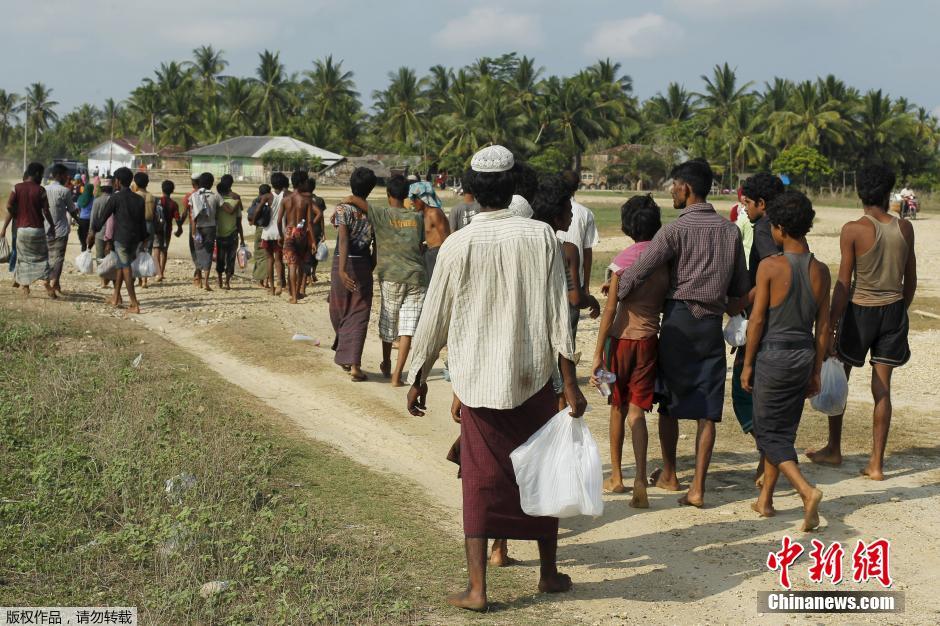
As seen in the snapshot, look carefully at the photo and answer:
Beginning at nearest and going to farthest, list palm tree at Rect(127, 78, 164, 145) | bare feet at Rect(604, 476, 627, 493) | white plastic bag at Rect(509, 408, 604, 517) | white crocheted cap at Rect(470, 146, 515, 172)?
white plastic bag at Rect(509, 408, 604, 517), white crocheted cap at Rect(470, 146, 515, 172), bare feet at Rect(604, 476, 627, 493), palm tree at Rect(127, 78, 164, 145)

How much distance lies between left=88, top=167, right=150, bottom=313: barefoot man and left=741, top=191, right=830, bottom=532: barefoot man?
942cm

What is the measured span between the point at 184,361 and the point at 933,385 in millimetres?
7201

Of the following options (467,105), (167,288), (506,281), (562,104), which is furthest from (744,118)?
(506,281)

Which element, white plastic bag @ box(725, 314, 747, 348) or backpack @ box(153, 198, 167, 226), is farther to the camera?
backpack @ box(153, 198, 167, 226)

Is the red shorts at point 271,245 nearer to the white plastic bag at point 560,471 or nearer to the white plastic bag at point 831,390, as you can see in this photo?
the white plastic bag at point 831,390

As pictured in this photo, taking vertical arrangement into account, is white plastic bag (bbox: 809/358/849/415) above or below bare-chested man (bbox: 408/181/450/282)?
below

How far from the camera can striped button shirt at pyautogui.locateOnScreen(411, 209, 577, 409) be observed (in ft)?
15.2

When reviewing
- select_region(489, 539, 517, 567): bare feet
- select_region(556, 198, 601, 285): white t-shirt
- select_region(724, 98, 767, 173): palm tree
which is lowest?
select_region(489, 539, 517, 567): bare feet

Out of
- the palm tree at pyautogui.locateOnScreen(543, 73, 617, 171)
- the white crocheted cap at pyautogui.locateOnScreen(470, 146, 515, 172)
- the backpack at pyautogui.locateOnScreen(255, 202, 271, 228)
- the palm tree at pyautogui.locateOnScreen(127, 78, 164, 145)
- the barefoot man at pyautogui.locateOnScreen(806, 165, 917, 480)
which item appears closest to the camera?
the white crocheted cap at pyautogui.locateOnScreen(470, 146, 515, 172)

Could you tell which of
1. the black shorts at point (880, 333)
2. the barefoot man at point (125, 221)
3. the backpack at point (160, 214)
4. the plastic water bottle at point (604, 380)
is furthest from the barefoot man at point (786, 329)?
the backpack at point (160, 214)

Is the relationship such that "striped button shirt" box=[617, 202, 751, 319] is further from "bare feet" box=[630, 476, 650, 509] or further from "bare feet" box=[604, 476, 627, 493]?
"bare feet" box=[604, 476, 627, 493]

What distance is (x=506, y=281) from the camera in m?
4.66

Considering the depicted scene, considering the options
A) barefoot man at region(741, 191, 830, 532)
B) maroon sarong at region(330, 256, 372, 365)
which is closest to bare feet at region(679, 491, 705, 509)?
barefoot man at region(741, 191, 830, 532)

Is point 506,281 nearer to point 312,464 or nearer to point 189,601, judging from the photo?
point 189,601
